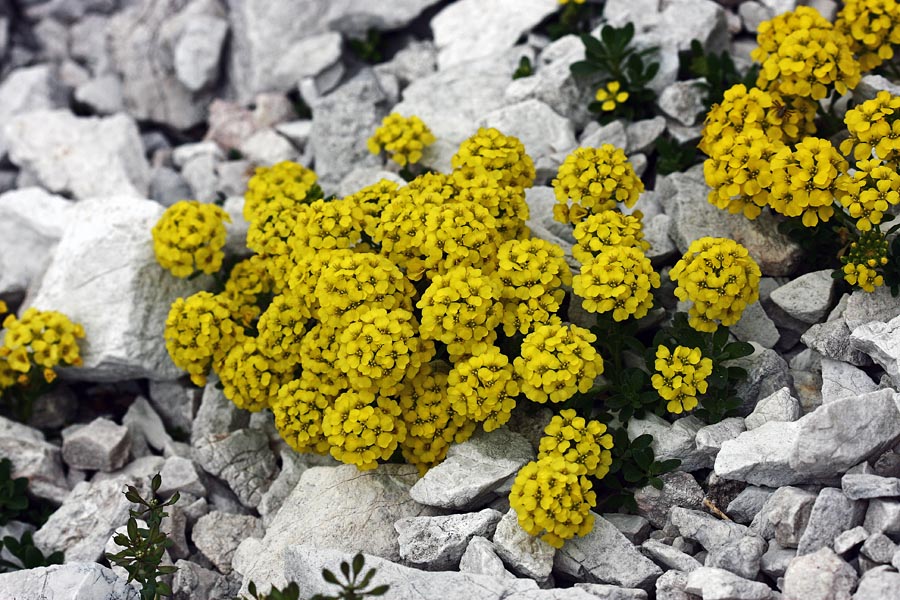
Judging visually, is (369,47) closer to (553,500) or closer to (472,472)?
(472,472)

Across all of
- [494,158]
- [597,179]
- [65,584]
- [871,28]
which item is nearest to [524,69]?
[494,158]

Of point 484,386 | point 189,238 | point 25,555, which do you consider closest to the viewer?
point 484,386

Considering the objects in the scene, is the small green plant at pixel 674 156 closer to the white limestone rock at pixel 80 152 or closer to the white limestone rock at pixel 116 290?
the white limestone rock at pixel 116 290

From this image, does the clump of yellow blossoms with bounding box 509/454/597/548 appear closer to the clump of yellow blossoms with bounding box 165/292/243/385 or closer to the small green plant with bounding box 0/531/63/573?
the clump of yellow blossoms with bounding box 165/292/243/385

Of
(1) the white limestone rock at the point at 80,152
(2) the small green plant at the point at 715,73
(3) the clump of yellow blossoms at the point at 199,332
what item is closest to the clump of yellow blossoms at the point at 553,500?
(3) the clump of yellow blossoms at the point at 199,332

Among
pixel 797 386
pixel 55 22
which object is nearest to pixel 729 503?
pixel 797 386

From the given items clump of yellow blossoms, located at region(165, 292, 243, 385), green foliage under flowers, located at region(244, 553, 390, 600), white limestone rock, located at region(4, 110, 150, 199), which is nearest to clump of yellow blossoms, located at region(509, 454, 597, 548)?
green foliage under flowers, located at region(244, 553, 390, 600)

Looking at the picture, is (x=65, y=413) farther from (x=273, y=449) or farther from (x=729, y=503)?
(x=729, y=503)
